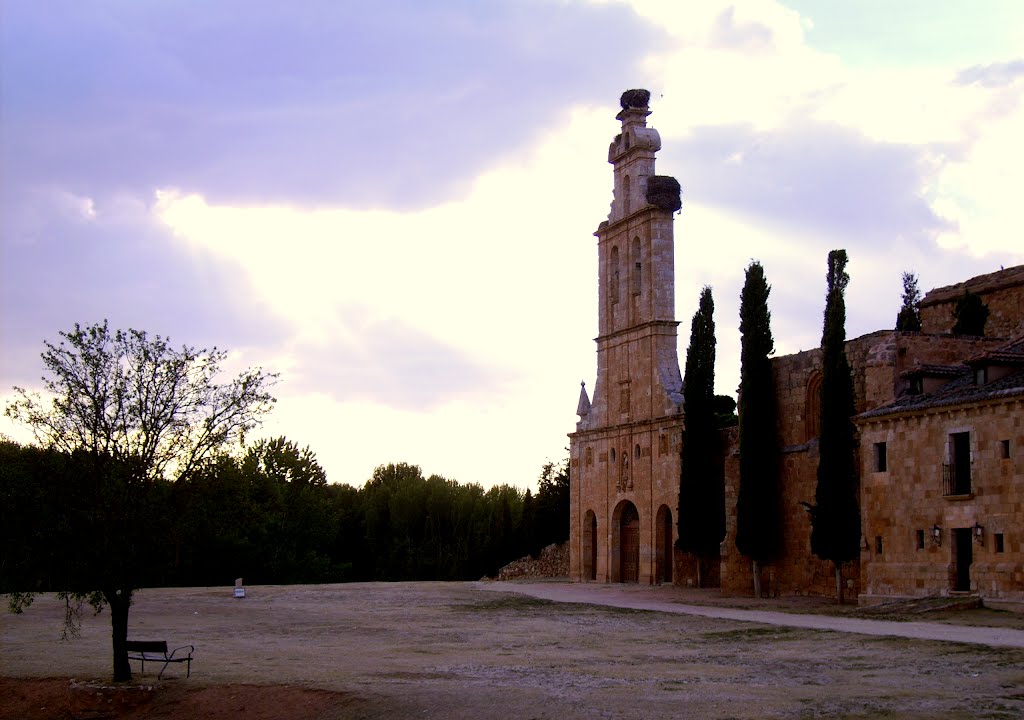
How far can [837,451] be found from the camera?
29.9 metres

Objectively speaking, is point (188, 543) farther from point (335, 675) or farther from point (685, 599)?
point (685, 599)

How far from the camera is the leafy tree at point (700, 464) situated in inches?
1495

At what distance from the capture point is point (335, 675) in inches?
687

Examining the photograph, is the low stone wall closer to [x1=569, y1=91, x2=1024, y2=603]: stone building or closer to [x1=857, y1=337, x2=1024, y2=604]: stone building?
[x1=569, y1=91, x2=1024, y2=603]: stone building

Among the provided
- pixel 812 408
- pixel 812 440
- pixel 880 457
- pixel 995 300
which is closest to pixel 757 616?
pixel 880 457

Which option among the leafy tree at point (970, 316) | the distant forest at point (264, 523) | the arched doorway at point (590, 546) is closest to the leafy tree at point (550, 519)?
the distant forest at point (264, 523)

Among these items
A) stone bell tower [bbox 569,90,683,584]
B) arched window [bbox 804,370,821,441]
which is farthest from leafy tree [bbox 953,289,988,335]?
stone bell tower [bbox 569,90,683,584]

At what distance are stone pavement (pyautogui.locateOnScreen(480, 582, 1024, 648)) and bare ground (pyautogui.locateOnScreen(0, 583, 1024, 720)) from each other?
0.59m

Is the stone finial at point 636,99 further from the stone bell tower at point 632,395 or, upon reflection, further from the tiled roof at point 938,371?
the tiled roof at point 938,371

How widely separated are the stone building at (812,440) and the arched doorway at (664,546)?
47 millimetres

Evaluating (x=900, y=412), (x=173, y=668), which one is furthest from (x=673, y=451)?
(x=173, y=668)

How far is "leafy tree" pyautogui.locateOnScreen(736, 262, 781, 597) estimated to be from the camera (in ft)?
112

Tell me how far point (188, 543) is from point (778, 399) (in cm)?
2199

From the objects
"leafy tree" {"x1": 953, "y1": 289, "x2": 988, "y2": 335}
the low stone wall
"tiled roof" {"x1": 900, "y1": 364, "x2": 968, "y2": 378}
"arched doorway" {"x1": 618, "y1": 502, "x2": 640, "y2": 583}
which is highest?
"leafy tree" {"x1": 953, "y1": 289, "x2": 988, "y2": 335}
